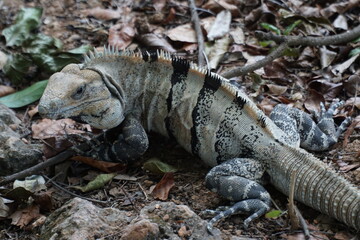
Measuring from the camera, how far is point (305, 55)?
6645mm

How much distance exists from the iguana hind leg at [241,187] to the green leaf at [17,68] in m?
3.43

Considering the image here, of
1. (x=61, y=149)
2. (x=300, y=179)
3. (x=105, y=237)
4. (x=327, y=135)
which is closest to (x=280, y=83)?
(x=327, y=135)

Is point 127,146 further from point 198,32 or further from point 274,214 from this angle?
point 198,32

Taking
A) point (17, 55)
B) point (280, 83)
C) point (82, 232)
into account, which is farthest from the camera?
point (17, 55)

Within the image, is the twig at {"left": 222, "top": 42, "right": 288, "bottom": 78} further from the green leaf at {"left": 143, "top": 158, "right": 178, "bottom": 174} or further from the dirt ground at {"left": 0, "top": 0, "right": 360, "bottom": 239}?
the green leaf at {"left": 143, "top": 158, "right": 178, "bottom": 174}

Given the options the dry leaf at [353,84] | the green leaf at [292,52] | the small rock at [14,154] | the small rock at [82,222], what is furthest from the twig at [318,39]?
the small rock at [82,222]

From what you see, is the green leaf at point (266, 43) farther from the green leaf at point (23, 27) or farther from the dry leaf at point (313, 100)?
the green leaf at point (23, 27)

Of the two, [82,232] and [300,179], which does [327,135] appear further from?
[82,232]

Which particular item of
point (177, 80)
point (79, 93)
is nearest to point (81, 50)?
point (79, 93)

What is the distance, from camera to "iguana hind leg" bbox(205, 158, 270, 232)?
4.27 m

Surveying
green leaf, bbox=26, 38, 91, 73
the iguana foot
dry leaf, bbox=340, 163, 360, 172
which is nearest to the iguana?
the iguana foot

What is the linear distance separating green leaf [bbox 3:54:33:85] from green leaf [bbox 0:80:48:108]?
0.39m

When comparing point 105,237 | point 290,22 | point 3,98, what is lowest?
point 3,98

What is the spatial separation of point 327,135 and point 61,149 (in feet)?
9.08
